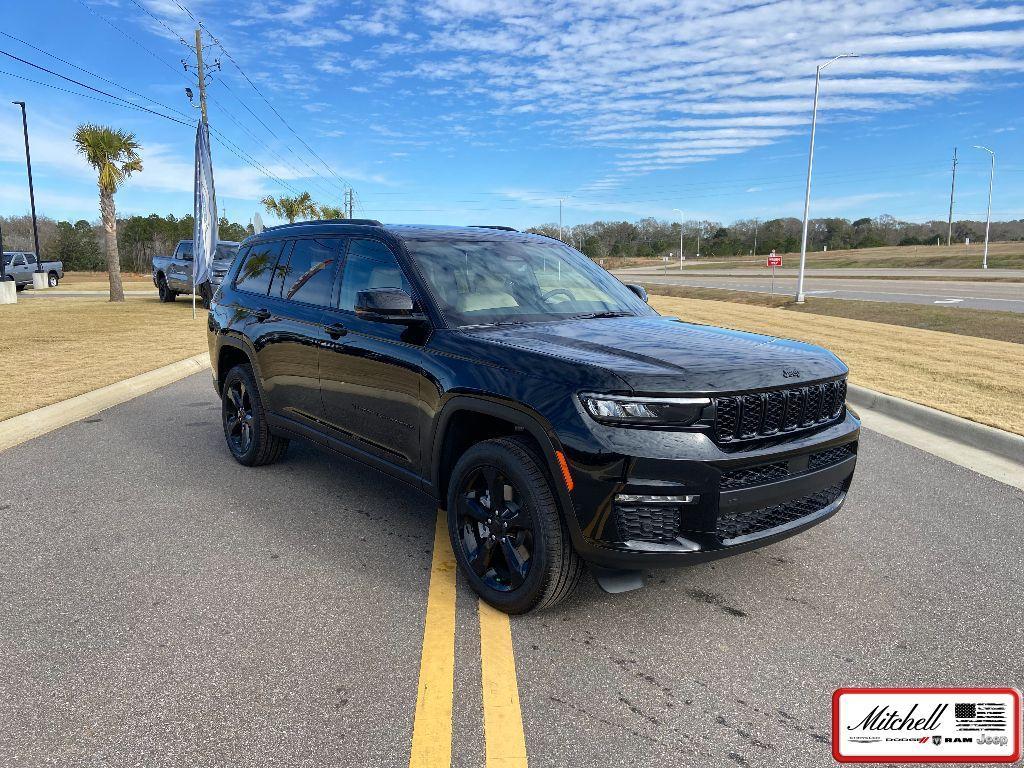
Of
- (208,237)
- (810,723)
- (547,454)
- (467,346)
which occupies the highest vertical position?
(208,237)

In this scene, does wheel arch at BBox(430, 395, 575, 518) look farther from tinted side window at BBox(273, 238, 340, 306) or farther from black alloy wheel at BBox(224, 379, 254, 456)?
black alloy wheel at BBox(224, 379, 254, 456)

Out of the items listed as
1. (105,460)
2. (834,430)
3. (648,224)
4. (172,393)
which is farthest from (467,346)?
(648,224)

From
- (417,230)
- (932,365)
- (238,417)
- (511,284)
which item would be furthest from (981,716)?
(932,365)

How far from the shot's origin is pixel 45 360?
11320 millimetres

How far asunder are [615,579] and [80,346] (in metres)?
13.0

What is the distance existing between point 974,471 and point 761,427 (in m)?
3.74

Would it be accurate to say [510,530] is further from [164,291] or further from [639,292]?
[164,291]

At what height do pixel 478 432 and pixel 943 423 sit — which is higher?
pixel 478 432

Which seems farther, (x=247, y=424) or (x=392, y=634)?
(x=247, y=424)

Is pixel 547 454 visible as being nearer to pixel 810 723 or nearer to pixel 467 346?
pixel 467 346

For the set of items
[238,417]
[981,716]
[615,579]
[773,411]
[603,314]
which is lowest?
[981,716]

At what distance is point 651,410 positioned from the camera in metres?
3.02

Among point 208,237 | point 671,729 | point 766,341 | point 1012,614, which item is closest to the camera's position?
point 671,729

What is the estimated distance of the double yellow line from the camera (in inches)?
97.6
